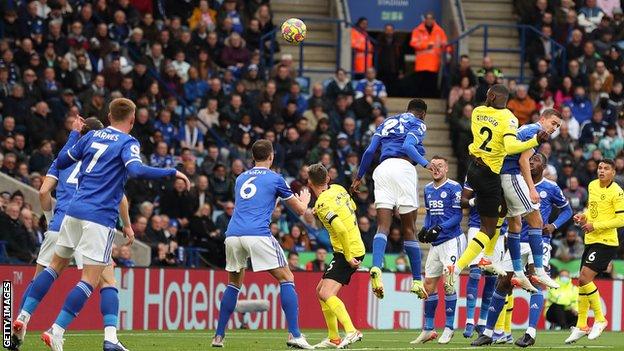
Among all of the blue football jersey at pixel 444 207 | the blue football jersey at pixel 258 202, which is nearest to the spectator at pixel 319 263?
the blue football jersey at pixel 444 207

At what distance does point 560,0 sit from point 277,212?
1116 cm

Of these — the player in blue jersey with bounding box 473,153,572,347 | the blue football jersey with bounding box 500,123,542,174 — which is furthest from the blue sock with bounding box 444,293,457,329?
the blue football jersey with bounding box 500,123,542,174

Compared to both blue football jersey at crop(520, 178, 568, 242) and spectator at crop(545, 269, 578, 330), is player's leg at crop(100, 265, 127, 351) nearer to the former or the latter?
blue football jersey at crop(520, 178, 568, 242)

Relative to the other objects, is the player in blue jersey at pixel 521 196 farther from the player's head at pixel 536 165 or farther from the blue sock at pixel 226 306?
the blue sock at pixel 226 306

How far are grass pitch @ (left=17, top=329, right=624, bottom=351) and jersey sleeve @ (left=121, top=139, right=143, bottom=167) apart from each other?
2703 mm

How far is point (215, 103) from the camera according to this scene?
28.5 meters

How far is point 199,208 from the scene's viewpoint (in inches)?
1021

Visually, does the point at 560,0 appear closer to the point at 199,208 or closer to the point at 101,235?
the point at 199,208

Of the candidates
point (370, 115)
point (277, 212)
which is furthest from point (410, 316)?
point (370, 115)

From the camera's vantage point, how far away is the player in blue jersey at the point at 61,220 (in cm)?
1423

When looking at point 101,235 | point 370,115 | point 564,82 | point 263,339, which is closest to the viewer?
point 101,235

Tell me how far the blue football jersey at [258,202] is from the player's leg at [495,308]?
328cm

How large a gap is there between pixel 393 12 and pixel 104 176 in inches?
845

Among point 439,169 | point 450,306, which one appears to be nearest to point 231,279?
point 450,306
